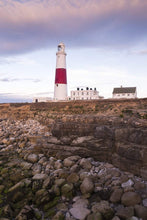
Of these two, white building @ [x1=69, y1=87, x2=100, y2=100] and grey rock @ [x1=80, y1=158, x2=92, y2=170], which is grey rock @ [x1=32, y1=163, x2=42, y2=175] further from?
white building @ [x1=69, y1=87, x2=100, y2=100]

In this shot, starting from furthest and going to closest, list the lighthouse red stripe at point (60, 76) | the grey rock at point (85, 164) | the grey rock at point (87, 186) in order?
the lighthouse red stripe at point (60, 76)
the grey rock at point (85, 164)
the grey rock at point (87, 186)

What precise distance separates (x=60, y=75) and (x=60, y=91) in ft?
10.2

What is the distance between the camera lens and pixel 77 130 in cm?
1543

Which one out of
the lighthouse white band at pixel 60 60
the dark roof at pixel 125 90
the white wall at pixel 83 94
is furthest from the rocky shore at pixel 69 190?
the dark roof at pixel 125 90

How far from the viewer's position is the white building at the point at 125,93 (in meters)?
44.6

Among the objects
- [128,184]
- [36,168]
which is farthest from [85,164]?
[128,184]

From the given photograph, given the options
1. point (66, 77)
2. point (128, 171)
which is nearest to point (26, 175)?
point (128, 171)

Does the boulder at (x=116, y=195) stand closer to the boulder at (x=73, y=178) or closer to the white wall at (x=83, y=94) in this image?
the boulder at (x=73, y=178)

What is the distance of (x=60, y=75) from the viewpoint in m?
39.4

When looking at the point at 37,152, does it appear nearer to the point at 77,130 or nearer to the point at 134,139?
the point at 77,130

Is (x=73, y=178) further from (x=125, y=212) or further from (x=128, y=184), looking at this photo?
(x=125, y=212)

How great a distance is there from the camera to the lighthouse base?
39.8m

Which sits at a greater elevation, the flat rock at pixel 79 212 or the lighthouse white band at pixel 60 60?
the lighthouse white band at pixel 60 60

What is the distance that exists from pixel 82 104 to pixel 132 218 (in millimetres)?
25559
